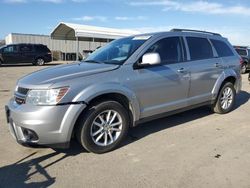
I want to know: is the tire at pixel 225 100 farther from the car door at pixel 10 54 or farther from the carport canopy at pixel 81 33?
the carport canopy at pixel 81 33

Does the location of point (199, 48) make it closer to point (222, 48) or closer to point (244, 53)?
point (222, 48)

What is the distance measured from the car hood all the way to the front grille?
6cm

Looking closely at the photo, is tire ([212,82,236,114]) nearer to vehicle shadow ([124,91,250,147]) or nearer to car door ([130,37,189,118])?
vehicle shadow ([124,91,250,147])

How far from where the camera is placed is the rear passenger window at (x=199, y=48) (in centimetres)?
596

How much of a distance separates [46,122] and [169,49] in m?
2.66

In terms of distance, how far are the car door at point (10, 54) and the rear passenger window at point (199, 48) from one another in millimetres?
20486

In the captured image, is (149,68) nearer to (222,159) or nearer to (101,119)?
(101,119)

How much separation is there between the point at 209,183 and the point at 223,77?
11.5ft

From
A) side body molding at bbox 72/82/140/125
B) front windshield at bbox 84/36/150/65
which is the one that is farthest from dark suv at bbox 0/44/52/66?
side body molding at bbox 72/82/140/125

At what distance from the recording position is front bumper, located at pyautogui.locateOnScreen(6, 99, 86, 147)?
4.04 m

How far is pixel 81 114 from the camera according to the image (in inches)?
170

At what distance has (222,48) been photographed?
686 centimetres

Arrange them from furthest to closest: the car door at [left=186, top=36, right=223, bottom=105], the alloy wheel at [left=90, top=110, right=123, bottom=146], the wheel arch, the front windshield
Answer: the wheel arch, the car door at [left=186, top=36, right=223, bottom=105], the front windshield, the alloy wheel at [left=90, top=110, right=123, bottom=146]

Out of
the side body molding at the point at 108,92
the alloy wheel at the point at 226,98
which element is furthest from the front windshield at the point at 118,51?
the alloy wheel at the point at 226,98
